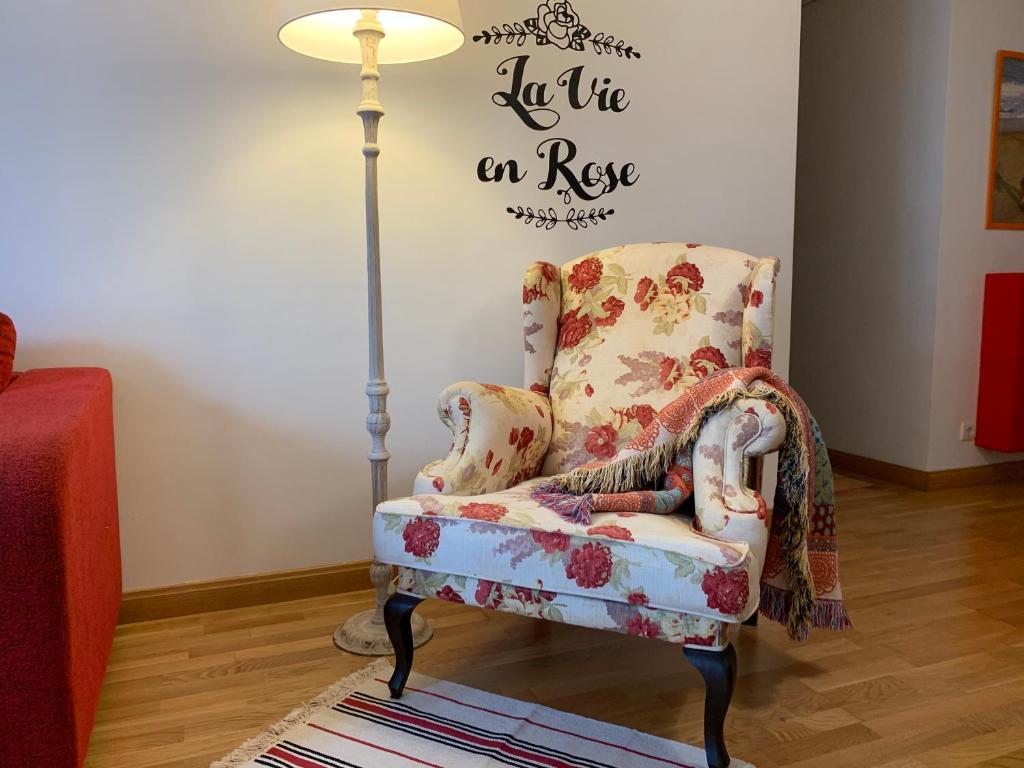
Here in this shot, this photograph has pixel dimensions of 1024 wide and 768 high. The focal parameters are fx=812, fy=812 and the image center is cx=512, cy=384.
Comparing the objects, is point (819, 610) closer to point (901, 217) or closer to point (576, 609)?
point (576, 609)

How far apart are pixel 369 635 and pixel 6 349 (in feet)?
3.53

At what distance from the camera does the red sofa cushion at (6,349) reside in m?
1.74

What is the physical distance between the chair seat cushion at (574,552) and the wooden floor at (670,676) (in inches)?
15.5

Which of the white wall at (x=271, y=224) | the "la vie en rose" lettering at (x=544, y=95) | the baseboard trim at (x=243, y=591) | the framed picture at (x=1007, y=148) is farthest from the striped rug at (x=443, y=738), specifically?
the framed picture at (x=1007, y=148)

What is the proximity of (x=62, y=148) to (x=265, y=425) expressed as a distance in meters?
0.87

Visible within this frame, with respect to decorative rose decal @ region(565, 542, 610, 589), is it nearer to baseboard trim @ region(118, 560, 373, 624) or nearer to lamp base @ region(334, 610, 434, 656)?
lamp base @ region(334, 610, 434, 656)

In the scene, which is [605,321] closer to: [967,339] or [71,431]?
[71,431]

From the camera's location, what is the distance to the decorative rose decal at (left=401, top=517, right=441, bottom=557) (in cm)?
164

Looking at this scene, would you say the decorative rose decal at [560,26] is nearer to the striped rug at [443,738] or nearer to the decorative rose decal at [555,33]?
the decorative rose decal at [555,33]

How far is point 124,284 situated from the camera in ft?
7.01

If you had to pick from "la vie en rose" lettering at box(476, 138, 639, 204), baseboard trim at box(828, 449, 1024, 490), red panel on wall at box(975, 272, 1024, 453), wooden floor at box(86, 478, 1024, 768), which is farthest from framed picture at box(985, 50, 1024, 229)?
"la vie en rose" lettering at box(476, 138, 639, 204)

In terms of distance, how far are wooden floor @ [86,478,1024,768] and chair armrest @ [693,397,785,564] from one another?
0.45 metres

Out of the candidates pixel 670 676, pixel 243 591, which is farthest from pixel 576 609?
pixel 243 591

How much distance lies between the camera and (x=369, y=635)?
2084 millimetres
